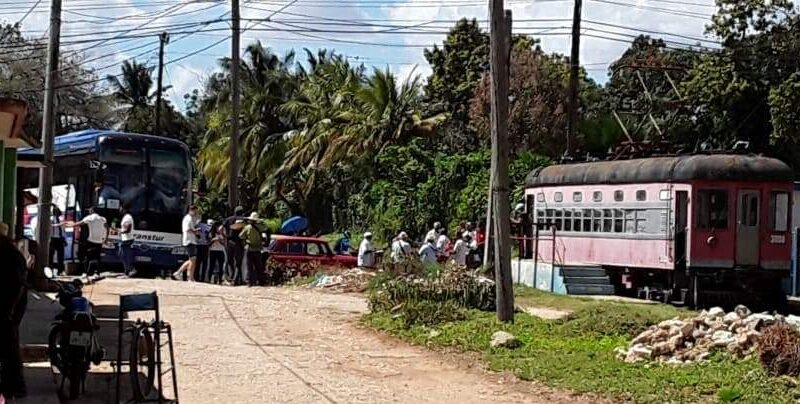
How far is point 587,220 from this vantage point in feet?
92.8

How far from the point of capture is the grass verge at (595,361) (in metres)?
11.8

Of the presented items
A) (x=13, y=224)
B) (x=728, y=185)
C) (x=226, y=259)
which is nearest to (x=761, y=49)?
(x=728, y=185)

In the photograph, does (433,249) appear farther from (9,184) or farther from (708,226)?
(9,184)

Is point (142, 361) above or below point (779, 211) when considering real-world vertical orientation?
below

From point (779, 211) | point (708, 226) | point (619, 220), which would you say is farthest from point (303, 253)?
point (779, 211)

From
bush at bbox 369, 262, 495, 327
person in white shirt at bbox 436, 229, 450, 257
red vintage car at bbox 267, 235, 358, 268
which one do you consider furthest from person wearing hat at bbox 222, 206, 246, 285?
person in white shirt at bbox 436, 229, 450, 257

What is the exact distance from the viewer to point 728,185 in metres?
24.6

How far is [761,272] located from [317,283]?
9.41m

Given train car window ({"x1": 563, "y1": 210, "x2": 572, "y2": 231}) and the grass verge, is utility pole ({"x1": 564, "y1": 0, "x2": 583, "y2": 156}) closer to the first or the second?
train car window ({"x1": 563, "y1": 210, "x2": 572, "y2": 231})

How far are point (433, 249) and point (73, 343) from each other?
17.0m

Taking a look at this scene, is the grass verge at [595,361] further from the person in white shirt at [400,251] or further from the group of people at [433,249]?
the group of people at [433,249]

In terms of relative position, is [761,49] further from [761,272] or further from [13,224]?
[13,224]

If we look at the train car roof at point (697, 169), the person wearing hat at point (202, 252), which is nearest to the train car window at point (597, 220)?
the train car roof at point (697, 169)

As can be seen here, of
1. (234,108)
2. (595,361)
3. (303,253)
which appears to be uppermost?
(234,108)
